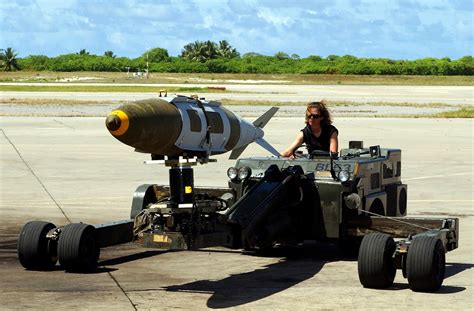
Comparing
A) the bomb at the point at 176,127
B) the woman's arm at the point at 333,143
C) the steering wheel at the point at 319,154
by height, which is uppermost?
the bomb at the point at 176,127

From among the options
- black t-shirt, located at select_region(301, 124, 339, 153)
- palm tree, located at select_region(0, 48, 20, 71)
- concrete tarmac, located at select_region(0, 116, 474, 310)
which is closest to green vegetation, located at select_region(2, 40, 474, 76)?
palm tree, located at select_region(0, 48, 20, 71)

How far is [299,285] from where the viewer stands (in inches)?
537

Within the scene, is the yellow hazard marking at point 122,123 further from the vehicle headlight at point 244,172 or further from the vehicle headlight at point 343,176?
the vehicle headlight at point 343,176

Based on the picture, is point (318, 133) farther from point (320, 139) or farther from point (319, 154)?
point (319, 154)

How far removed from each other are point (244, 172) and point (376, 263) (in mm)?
3235

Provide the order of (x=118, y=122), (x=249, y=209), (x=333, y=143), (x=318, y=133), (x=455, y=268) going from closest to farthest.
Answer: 1. (x=118, y=122)
2. (x=249, y=209)
3. (x=455, y=268)
4. (x=333, y=143)
5. (x=318, y=133)

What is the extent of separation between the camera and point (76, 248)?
13.9 metres

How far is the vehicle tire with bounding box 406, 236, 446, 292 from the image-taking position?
42.8 ft

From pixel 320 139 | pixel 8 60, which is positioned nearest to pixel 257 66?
pixel 8 60

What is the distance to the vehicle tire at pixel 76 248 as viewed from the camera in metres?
13.9

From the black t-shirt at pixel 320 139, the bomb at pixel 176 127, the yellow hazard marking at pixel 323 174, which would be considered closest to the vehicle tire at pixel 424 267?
the yellow hazard marking at pixel 323 174

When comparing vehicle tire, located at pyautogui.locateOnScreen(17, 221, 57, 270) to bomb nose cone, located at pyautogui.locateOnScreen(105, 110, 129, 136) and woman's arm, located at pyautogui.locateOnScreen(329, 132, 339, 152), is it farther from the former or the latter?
woman's arm, located at pyautogui.locateOnScreen(329, 132, 339, 152)

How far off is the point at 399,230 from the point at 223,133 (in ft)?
9.63

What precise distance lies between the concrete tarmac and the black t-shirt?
1.59 m
